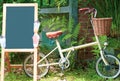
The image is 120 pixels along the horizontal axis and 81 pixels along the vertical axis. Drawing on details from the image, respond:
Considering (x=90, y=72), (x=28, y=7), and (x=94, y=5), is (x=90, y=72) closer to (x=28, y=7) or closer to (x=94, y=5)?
(x=94, y=5)

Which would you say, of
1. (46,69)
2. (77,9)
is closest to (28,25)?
(46,69)

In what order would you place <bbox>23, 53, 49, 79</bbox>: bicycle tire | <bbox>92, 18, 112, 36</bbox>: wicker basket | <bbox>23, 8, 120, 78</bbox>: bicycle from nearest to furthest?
<bbox>92, 18, 112, 36</bbox>: wicker basket, <bbox>23, 8, 120, 78</bbox>: bicycle, <bbox>23, 53, 49, 79</bbox>: bicycle tire

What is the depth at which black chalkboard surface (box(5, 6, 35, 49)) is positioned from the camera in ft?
20.8

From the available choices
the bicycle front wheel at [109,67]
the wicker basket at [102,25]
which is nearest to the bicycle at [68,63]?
the bicycle front wheel at [109,67]

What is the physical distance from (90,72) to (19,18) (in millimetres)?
1970

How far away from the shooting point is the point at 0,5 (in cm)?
761

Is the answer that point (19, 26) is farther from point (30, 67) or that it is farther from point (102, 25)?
point (102, 25)

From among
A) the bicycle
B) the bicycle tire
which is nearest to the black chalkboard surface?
the bicycle

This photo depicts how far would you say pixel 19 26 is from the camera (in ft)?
21.2

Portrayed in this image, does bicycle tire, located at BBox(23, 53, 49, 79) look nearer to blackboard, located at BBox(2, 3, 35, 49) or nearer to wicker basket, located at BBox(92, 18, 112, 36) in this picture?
blackboard, located at BBox(2, 3, 35, 49)

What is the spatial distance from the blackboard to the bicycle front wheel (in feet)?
5.19

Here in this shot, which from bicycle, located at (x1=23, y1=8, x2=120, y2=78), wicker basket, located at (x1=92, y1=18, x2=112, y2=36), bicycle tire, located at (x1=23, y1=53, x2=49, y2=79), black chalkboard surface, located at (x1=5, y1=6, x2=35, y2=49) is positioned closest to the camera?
black chalkboard surface, located at (x1=5, y1=6, x2=35, y2=49)

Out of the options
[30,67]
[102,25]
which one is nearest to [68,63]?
[30,67]

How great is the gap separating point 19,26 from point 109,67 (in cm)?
193
